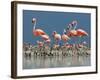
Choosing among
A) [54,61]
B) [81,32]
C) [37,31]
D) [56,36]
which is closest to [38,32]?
[37,31]

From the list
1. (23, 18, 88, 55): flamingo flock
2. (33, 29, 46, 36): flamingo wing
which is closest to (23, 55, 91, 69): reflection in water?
(23, 18, 88, 55): flamingo flock

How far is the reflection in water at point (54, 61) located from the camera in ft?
6.96

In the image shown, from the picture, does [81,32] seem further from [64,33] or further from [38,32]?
[38,32]

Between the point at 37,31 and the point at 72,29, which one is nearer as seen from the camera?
the point at 37,31

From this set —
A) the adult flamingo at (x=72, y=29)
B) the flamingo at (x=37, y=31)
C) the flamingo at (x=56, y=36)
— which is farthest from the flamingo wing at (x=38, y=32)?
the adult flamingo at (x=72, y=29)

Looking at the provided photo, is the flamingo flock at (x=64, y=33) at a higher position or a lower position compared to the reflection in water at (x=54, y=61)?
higher

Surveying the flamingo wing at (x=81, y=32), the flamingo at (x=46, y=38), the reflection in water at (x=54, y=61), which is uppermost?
the flamingo wing at (x=81, y=32)

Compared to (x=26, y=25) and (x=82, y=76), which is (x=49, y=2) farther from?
(x=82, y=76)

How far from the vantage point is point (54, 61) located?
7.27 ft

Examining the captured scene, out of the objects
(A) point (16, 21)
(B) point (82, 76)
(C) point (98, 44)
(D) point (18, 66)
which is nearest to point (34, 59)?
(D) point (18, 66)

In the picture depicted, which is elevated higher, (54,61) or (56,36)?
(56,36)

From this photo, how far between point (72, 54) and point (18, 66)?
0.50 m

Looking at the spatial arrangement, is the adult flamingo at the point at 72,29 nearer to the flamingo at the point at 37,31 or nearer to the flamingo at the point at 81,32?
the flamingo at the point at 81,32

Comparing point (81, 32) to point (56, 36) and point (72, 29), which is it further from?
point (56, 36)
